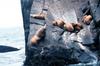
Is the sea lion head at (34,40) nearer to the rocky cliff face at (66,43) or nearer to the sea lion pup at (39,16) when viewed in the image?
the rocky cliff face at (66,43)

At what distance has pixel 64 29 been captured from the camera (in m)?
11.1

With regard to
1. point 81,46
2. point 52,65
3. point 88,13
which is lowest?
point 52,65

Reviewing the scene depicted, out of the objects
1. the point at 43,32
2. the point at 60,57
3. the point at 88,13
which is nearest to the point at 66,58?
the point at 60,57

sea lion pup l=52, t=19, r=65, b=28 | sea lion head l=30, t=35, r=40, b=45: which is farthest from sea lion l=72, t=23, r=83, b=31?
sea lion head l=30, t=35, r=40, b=45

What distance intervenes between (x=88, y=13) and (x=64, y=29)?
1491mm

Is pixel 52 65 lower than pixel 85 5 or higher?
lower

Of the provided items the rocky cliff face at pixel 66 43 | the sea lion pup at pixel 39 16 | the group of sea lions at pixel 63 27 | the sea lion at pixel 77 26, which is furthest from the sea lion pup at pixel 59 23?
the sea lion pup at pixel 39 16

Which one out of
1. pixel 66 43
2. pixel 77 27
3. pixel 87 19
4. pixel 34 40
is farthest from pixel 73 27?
pixel 34 40

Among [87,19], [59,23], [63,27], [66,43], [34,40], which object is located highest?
[87,19]

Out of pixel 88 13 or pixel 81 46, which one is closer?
pixel 81 46

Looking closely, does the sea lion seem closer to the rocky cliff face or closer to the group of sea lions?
the group of sea lions

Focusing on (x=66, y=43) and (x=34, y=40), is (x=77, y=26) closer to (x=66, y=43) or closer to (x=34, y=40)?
(x=66, y=43)

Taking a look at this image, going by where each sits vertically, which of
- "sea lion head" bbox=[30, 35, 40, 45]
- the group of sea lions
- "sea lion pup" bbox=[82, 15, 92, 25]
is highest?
"sea lion pup" bbox=[82, 15, 92, 25]

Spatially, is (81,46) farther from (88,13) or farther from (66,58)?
(88,13)
